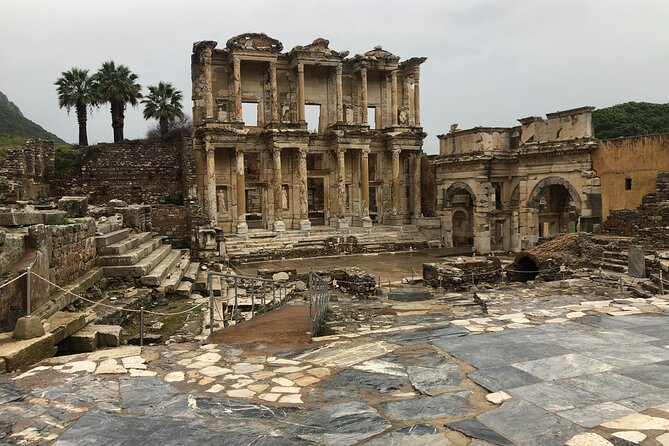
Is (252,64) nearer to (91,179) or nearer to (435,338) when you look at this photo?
(91,179)

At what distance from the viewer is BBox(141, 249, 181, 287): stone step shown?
11.9 meters

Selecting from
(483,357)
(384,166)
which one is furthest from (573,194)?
(483,357)

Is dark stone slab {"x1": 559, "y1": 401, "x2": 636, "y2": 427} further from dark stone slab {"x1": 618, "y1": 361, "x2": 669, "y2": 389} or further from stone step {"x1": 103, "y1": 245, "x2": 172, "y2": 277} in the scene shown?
stone step {"x1": 103, "y1": 245, "x2": 172, "y2": 277}

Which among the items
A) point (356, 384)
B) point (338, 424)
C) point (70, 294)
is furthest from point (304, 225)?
point (338, 424)

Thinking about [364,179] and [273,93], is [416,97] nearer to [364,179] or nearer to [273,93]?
[364,179]

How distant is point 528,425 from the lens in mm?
3787

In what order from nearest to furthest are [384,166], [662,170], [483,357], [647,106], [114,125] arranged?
[483,357]
[662,170]
[384,166]
[114,125]
[647,106]

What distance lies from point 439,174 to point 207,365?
83.9 feet

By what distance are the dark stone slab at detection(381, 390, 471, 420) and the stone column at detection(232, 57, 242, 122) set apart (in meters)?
27.0

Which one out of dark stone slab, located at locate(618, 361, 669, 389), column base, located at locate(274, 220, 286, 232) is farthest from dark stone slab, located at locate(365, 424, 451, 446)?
column base, located at locate(274, 220, 286, 232)

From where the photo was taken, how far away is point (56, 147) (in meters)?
33.1

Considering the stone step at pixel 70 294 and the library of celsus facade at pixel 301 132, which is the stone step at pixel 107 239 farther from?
the library of celsus facade at pixel 301 132

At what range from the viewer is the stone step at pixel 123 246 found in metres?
12.0

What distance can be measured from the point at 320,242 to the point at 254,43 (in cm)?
1209
